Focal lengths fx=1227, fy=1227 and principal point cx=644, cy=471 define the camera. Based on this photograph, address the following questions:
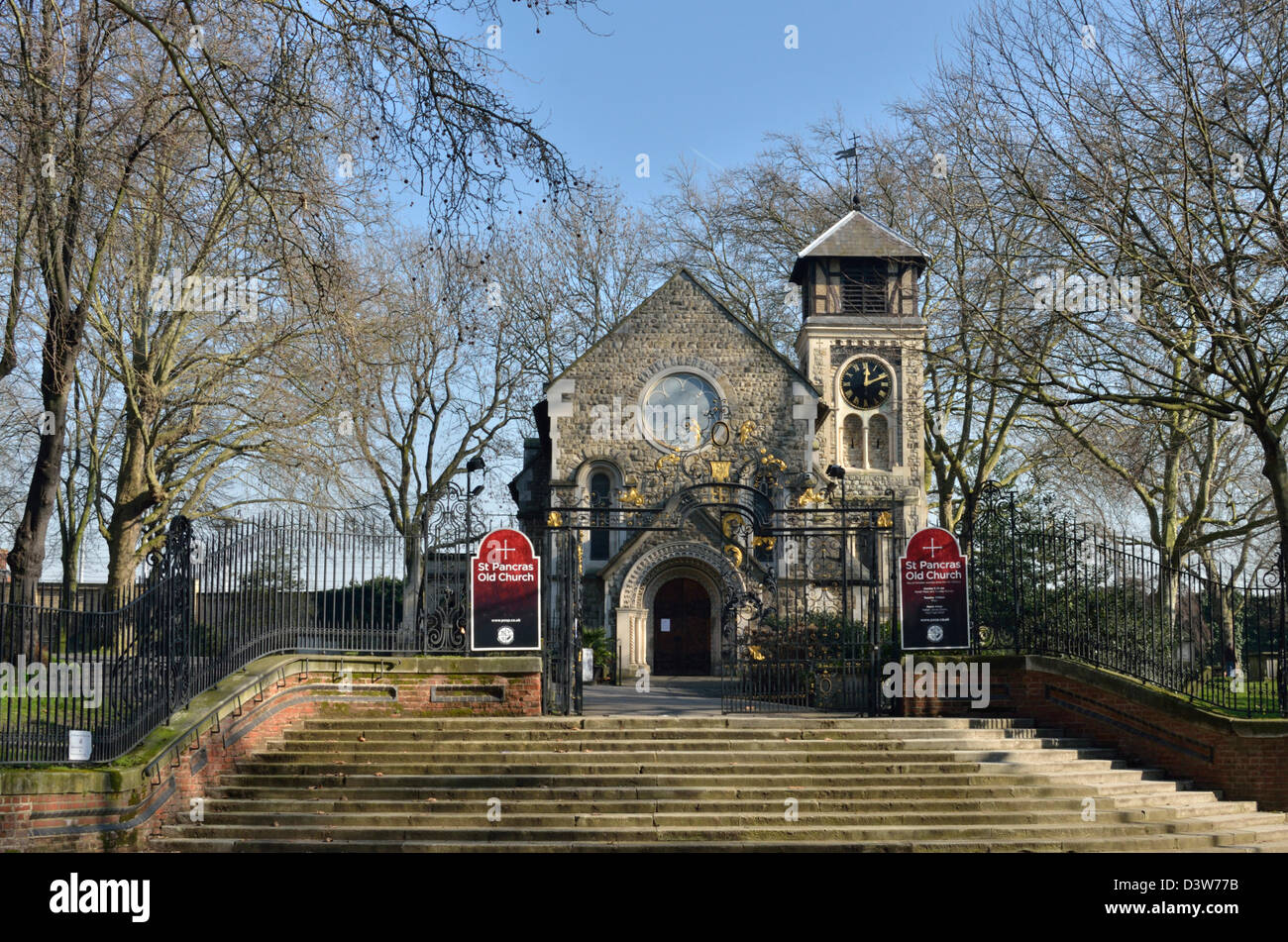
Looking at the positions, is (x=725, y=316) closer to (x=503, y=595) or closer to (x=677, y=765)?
(x=503, y=595)

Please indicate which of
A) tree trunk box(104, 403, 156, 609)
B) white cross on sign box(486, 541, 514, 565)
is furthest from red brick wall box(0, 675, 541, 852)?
tree trunk box(104, 403, 156, 609)

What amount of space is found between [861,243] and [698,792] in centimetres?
2525

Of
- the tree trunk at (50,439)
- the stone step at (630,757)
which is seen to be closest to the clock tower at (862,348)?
the stone step at (630,757)

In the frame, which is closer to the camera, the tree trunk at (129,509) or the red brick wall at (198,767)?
the red brick wall at (198,767)

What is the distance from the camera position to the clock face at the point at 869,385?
118ft

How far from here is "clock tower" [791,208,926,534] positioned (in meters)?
35.5

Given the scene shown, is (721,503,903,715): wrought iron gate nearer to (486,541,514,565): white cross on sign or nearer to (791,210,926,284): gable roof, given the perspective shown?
(486,541,514,565): white cross on sign

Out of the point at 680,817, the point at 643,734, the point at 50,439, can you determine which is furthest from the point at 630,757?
the point at 50,439

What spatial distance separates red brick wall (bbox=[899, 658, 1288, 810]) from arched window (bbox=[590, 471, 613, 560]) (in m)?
16.3

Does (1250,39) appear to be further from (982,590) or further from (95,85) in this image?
(95,85)

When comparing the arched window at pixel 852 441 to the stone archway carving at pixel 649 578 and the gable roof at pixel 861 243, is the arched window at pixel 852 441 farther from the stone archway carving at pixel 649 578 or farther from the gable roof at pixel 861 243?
the stone archway carving at pixel 649 578

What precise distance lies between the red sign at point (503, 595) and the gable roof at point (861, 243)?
71.3ft

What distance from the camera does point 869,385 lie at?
3597 centimetres
